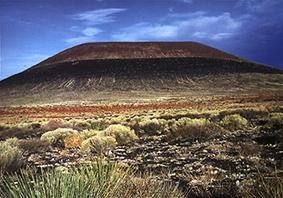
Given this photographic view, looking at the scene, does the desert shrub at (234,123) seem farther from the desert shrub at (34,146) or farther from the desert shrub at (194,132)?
the desert shrub at (34,146)

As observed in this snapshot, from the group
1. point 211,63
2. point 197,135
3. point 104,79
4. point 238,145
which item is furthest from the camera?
point 211,63

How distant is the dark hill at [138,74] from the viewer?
210 ft

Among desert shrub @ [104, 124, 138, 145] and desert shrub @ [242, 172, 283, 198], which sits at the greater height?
desert shrub @ [242, 172, 283, 198]

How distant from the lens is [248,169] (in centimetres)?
736

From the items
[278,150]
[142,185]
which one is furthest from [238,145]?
[142,185]

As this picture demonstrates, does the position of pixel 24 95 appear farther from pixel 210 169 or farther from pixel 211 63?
pixel 210 169

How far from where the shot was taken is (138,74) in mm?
74750

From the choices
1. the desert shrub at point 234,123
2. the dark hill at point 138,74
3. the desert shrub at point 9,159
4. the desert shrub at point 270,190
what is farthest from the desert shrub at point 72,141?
the dark hill at point 138,74

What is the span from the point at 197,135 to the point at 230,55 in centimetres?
8234

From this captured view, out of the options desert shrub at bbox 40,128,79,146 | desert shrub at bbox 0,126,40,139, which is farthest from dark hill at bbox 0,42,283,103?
desert shrub at bbox 40,128,79,146

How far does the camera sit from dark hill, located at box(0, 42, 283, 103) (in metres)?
63.9

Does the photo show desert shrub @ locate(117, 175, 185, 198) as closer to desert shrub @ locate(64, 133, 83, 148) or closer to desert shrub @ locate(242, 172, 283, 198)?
desert shrub @ locate(242, 172, 283, 198)

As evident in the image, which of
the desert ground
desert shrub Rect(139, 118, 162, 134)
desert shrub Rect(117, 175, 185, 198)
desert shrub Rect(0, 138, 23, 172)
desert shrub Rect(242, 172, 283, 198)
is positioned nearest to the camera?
desert shrub Rect(242, 172, 283, 198)

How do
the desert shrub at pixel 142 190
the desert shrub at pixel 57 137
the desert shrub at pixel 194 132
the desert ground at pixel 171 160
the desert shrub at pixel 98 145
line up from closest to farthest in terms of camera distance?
the desert shrub at pixel 142 190
the desert ground at pixel 171 160
the desert shrub at pixel 98 145
the desert shrub at pixel 194 132
the desert shrub at pixel 57 137
